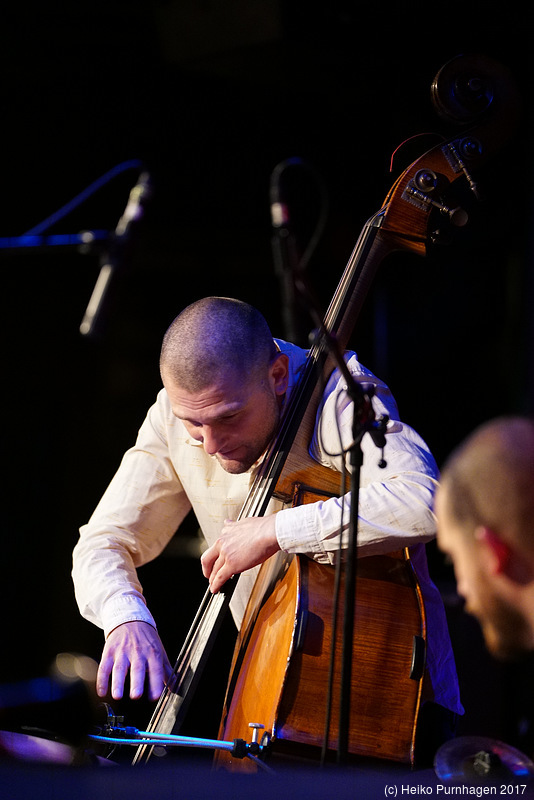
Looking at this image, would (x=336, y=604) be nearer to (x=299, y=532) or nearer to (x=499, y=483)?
(x=299, y=532)

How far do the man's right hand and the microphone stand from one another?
0.91m

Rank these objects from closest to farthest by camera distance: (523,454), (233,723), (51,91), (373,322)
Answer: (523,454) < (233,723) < (51,91) < (373,322)

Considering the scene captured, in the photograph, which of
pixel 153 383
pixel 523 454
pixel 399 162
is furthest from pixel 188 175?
pixel 523 454

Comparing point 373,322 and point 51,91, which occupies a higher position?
point 51,91

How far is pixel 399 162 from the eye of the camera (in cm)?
259

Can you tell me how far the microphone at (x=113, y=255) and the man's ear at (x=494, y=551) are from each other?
1.55 m

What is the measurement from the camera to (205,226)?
19.1 feet

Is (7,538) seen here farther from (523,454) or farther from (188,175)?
(523,454)

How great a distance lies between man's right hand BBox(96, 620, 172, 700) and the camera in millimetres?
2301

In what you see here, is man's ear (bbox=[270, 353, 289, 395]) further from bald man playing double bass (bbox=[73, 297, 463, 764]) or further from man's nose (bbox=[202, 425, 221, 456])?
man's nose (bbox=[202, 425, 221, 456])

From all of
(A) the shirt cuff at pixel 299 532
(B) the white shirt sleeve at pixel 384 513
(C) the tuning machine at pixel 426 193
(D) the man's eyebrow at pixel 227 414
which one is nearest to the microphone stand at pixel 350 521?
(B) the white shirt sleeve at pixel 384 513

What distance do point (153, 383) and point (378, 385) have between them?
3.72 metres

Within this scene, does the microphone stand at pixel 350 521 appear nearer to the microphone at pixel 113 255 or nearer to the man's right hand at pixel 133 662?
the man's right hand at pixel 133 662

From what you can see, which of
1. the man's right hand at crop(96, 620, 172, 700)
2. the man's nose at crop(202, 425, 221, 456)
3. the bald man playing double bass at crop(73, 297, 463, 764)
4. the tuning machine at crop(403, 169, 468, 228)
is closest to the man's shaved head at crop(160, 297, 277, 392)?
the bald man playing double bass at crop(73, 297, 463, 764)
